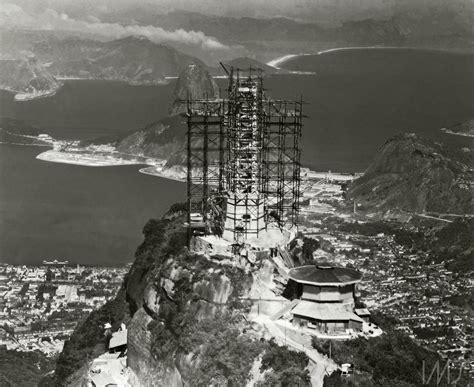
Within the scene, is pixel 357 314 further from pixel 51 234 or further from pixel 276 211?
pixel 51 234

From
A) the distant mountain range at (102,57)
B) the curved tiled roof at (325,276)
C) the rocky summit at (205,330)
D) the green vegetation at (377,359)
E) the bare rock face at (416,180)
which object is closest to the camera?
the green vegetation at (377,359)

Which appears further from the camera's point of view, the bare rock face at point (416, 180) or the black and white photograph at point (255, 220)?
the bare rock face at point (416, 180)

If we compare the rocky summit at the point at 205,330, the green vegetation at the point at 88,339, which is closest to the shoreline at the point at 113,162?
the green vegetation at the point at 88,339

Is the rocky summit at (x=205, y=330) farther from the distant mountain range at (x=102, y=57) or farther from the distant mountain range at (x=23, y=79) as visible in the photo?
the distant mountain range at (x=23, y=79)

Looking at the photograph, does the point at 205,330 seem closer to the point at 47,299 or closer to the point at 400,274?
the point at 47,299

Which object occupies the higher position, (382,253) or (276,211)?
(276,211)

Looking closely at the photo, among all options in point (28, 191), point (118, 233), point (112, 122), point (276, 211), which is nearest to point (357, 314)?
point (276, 211)

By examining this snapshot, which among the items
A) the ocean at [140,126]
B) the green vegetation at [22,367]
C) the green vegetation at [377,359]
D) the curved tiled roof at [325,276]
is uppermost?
the curved tiled roof at [325,276]
